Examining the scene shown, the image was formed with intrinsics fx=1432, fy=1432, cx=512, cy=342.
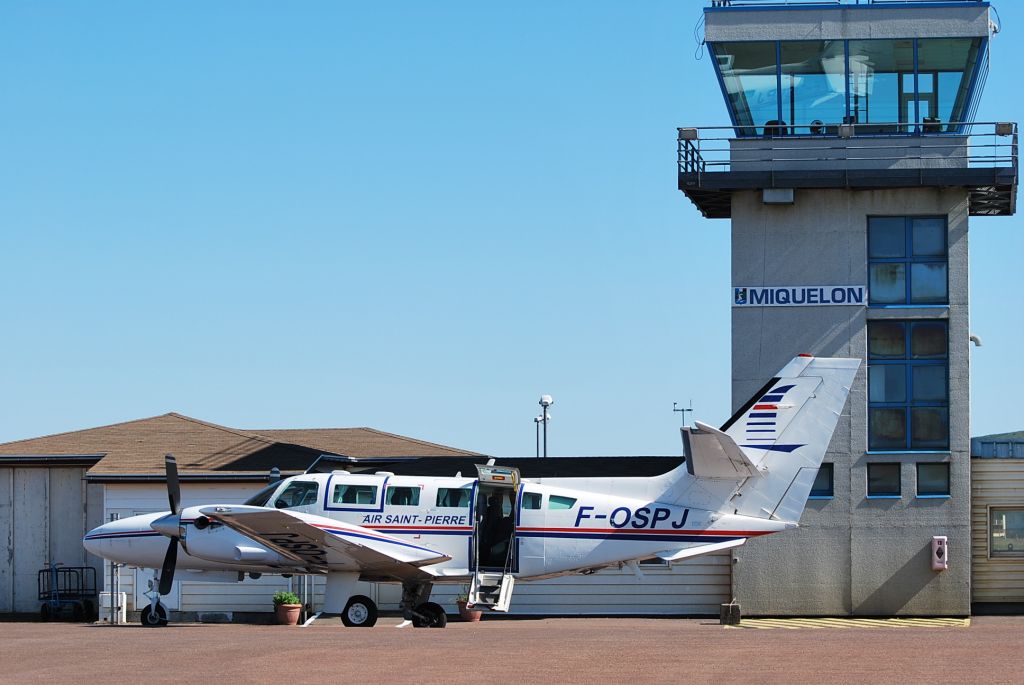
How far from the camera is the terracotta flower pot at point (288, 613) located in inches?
1211

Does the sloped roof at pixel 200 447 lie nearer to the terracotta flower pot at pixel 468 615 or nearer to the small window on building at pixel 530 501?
the terracotta flower pot at pixel 468 615

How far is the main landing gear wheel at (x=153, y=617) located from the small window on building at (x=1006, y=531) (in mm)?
17877

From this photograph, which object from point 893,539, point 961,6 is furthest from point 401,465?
point 961,6

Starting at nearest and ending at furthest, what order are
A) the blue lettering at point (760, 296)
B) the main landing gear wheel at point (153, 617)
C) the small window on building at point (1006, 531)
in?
the main landing gear wheel at point (153, 617)
the small window on building at point (1006, 531)
the blue lettering at point (760, 296)

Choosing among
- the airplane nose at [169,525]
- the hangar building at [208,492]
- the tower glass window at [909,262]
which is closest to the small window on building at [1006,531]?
the tower glass window at [909,262]

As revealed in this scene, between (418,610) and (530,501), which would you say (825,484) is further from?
(418,610)

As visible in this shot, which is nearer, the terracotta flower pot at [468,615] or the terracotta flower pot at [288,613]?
the terracotta flower pot at [468,615]

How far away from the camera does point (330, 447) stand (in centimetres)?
3747

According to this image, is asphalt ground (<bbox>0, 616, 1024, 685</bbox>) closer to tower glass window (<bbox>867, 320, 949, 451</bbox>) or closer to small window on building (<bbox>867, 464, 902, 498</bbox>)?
small window on building (<bbox>867, 464, 902, 498</bbox>)

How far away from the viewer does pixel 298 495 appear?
2603 centimetres

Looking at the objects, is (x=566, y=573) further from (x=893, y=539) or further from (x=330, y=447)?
(x=330, y=447)

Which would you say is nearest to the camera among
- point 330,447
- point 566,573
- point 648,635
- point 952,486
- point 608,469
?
point 648,635

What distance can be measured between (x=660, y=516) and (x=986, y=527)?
1008cm

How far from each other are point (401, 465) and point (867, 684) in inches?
841
